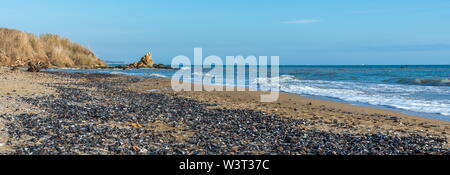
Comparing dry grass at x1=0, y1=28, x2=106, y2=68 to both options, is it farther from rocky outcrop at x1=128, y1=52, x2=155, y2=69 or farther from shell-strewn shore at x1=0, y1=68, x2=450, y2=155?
shell-strewn shore at x1=0, y1=68, x2=450, y2=155

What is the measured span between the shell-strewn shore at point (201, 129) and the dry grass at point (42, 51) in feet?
83.5

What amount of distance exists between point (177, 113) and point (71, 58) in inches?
1688

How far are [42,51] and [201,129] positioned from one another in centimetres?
3925

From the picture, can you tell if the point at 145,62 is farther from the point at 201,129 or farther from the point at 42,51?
the point at 201,129

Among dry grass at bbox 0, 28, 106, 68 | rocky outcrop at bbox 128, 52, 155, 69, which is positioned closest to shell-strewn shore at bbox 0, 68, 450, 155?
dry grass at bbox 0, 28, 106, 68

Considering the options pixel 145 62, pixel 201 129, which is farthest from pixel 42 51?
pixel 201 129

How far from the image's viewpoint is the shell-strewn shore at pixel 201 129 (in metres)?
6.43

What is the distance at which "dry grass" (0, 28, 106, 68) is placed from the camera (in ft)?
120

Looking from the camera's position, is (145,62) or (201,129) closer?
(201,129)

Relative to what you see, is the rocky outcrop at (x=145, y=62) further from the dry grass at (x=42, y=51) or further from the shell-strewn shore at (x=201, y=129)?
the shell-strewn shore at (x=201, y=129)

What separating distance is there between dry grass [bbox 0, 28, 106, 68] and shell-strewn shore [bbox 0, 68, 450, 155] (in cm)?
2545

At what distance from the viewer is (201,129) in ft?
26.7

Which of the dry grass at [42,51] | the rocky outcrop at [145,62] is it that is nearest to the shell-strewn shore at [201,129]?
the dry grass at [42,51]

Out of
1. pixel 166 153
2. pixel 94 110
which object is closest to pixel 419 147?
pixel 166 153
